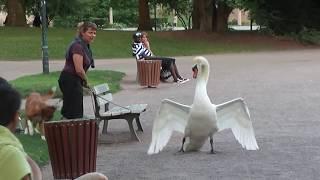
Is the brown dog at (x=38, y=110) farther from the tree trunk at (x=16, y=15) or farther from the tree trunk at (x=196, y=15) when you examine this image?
the tree trunk at (x=16, y=15)

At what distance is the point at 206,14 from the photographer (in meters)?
39.7

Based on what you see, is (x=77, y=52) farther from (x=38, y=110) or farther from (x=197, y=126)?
(x=197, y=126)

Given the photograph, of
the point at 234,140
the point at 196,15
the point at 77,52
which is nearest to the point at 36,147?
the point at 77,52

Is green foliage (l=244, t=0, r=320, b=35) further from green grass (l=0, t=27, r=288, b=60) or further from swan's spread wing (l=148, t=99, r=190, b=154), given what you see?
swan's spread wing (l=148, t=99, r=190, b=154)

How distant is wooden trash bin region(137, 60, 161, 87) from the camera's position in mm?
17188

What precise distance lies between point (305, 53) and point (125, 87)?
14379 mm

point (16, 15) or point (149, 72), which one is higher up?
point (16, 15)

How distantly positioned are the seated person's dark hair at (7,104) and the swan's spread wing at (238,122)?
19.7 feet

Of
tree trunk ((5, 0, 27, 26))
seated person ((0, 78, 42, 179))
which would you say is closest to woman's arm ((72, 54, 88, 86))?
seated person ((0, 78, 42, 179))

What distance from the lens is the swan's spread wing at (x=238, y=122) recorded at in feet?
28.6

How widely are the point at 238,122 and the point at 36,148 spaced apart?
272cm

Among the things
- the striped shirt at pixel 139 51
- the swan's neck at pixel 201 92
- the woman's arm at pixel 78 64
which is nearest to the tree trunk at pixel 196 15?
the striped shirt at pixel 139 51

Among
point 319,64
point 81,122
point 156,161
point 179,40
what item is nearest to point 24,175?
point 81,122

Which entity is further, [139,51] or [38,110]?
[139,51]
